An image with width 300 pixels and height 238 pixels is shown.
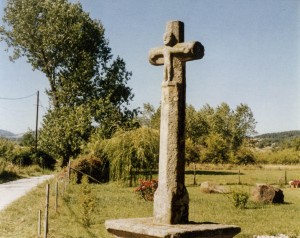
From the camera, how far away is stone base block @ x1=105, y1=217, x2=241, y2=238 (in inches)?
157

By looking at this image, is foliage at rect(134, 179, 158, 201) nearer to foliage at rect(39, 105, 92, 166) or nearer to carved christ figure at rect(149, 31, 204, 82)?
carved christ figure at rect(149, 31, 204, 82)

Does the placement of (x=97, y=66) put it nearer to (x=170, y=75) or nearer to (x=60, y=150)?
(x=60, y=150)

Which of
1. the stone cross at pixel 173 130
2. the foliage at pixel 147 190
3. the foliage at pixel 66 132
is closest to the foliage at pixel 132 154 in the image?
the foliage at pixel 147 190

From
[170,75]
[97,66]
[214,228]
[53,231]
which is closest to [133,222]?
[214,228]

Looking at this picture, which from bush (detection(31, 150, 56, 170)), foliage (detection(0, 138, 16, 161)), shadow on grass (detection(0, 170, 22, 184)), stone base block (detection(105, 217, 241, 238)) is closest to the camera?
stone base block (detection(105, 217, 241, 238))

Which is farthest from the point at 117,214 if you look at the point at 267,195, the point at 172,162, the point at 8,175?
the point at 8,175

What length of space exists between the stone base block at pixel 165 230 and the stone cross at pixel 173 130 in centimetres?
19

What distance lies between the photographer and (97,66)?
126ft

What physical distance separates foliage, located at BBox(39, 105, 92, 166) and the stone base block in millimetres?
30269

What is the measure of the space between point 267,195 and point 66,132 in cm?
1996

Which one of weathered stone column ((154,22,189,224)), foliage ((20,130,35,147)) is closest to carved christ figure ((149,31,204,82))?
→ weathered stone column ((154,22,189,224))

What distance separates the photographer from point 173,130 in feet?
15.6

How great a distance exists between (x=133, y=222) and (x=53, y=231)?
22.9 ft

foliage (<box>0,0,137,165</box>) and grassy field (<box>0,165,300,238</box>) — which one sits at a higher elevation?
foliage (<box>0,0,137,165</box>)
